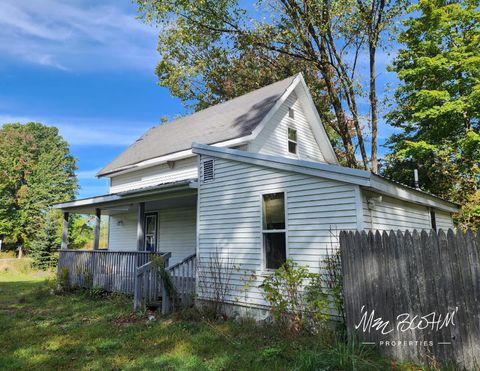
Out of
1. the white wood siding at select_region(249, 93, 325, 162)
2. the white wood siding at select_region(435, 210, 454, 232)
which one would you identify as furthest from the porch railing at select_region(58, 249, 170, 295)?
the white wood siding at select_region(435, 210, 454, 232)

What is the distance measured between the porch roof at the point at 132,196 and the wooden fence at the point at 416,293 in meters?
5.00

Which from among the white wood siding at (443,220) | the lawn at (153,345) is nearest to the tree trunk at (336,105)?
the white wood siding at (443,220)

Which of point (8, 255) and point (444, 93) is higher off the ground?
point (444, 93)

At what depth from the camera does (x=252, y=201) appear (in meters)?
7.54

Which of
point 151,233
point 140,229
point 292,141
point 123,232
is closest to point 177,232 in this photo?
point 151,233

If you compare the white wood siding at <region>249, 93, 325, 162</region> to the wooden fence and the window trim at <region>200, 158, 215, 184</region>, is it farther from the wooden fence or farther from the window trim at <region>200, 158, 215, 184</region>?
the wooden fence

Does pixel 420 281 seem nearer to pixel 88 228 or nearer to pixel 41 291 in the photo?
pixel 41 291

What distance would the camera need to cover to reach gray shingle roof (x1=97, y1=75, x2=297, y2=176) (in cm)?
1184

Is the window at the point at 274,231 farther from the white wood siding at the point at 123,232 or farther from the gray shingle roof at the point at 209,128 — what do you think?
the white wood siding at the point at 123,232

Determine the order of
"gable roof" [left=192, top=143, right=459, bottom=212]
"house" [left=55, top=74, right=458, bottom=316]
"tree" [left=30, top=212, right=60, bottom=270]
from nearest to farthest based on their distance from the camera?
1. "gable roof" [left=192, top=143, right=459, bottom=212]
2. "house" [left=55, top=74, right=458, bottom=316]
3. "tree" [left=30, top=212, right=60, bottom=270]

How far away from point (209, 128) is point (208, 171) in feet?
16.9

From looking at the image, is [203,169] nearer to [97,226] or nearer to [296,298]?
[296,298]

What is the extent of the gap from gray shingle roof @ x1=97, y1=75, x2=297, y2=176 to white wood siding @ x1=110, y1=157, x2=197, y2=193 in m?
0.51

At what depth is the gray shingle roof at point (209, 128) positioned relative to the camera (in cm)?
1184
